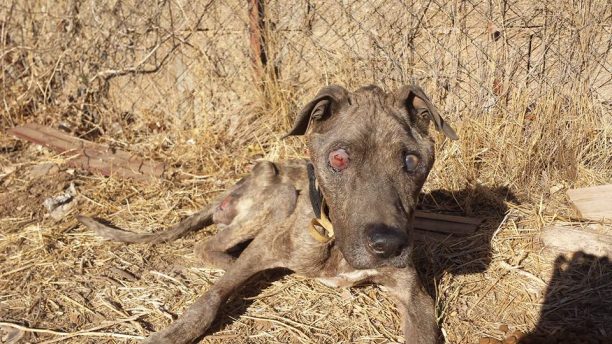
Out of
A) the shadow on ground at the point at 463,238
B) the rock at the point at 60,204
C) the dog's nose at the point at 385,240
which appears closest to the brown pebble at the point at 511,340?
the shadow on ground at the point at 463,238

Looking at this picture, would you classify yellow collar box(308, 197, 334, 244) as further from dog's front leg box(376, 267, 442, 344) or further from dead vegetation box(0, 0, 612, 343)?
dead vegetation box(0, 0, 612, 343)

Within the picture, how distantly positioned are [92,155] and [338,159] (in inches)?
151

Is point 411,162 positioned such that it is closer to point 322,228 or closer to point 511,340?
point 322,228

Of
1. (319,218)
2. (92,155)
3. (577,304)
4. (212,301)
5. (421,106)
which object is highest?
(421,106)

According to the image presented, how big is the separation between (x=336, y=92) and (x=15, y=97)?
4.99 m

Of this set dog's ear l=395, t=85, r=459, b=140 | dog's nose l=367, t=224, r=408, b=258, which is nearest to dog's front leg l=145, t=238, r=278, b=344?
dog's nose l=367, t=224, r=408, b=258

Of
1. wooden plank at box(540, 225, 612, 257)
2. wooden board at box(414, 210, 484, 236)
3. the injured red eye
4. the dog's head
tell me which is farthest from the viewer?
wooden board at box(414, 210, 484, 236)

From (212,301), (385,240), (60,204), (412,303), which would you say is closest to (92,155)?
(60,204)

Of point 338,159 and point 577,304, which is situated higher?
point 338,159

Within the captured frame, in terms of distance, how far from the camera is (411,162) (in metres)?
3.64

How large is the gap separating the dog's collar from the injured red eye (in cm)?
39

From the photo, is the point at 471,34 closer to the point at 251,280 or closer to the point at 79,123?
the point at 251,280

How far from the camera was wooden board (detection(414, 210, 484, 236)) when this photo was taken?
5.29 metres

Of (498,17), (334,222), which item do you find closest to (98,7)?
(498,17)
